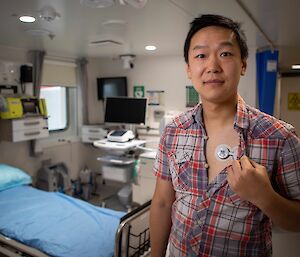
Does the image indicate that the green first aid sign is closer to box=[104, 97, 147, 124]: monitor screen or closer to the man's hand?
box=[104, 97, 147, 124]: monitor screen

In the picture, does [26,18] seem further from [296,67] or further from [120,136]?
[296,67]

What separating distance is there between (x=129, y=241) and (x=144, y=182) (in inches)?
73.8

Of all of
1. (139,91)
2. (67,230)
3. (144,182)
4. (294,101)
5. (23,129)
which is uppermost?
(139,91)

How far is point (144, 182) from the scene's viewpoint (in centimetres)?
361

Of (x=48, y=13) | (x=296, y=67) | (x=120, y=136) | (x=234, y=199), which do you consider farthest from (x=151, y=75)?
(x=234, y=199)

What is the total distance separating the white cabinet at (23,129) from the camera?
3.03m

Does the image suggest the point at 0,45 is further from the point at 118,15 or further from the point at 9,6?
the point at 118,15

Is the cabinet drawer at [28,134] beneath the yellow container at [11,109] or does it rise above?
beneath

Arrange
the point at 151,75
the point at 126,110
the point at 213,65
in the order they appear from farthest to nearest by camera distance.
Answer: the point at 151,75 < the point at 126,110 < the point at 213,65

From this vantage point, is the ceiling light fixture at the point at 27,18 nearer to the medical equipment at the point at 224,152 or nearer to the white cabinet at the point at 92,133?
the medical equipment at the point at 224,152

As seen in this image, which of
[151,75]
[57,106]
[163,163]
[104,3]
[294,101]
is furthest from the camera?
[294,101]

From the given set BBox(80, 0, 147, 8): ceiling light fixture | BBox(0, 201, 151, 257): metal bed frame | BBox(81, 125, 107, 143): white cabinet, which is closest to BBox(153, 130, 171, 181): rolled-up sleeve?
BBox(0, 201, 151, 257): metal bed frame

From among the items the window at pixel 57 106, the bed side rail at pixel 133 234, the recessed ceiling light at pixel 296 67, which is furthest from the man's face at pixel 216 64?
the recessed ceiling light at pixel 296 67

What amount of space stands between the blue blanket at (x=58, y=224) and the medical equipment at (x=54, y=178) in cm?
99
